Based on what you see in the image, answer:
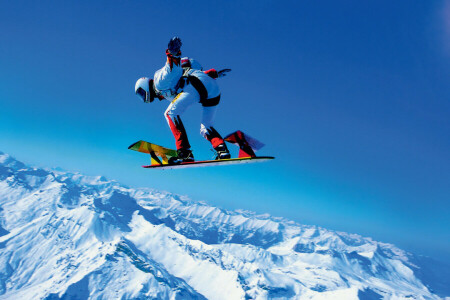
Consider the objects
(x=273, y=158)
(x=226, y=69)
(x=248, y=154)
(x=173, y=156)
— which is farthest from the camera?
(x=226, y=69)

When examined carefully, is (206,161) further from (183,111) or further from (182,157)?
(183,111)

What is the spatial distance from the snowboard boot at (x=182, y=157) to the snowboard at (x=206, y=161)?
156 mm

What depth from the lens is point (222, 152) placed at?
297 inches

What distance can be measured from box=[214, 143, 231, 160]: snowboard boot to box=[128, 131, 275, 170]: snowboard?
19 cm

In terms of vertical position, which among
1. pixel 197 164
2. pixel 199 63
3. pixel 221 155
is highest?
pixel 199 63

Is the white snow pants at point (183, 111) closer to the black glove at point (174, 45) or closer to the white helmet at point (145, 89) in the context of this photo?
the white helmet at point (145, 89)

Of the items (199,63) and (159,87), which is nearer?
(159,87)

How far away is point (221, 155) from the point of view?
746 centimetres

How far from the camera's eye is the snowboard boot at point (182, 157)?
7586 mm

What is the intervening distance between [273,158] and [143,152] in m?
4.05

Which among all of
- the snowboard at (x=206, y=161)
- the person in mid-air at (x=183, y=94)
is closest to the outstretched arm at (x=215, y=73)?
the person in mid-air at (x=183, y=94)

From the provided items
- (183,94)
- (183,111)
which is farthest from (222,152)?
(183,94)

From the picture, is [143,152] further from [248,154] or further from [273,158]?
[273,158]

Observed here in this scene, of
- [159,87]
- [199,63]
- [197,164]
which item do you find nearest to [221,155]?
[197,164]
